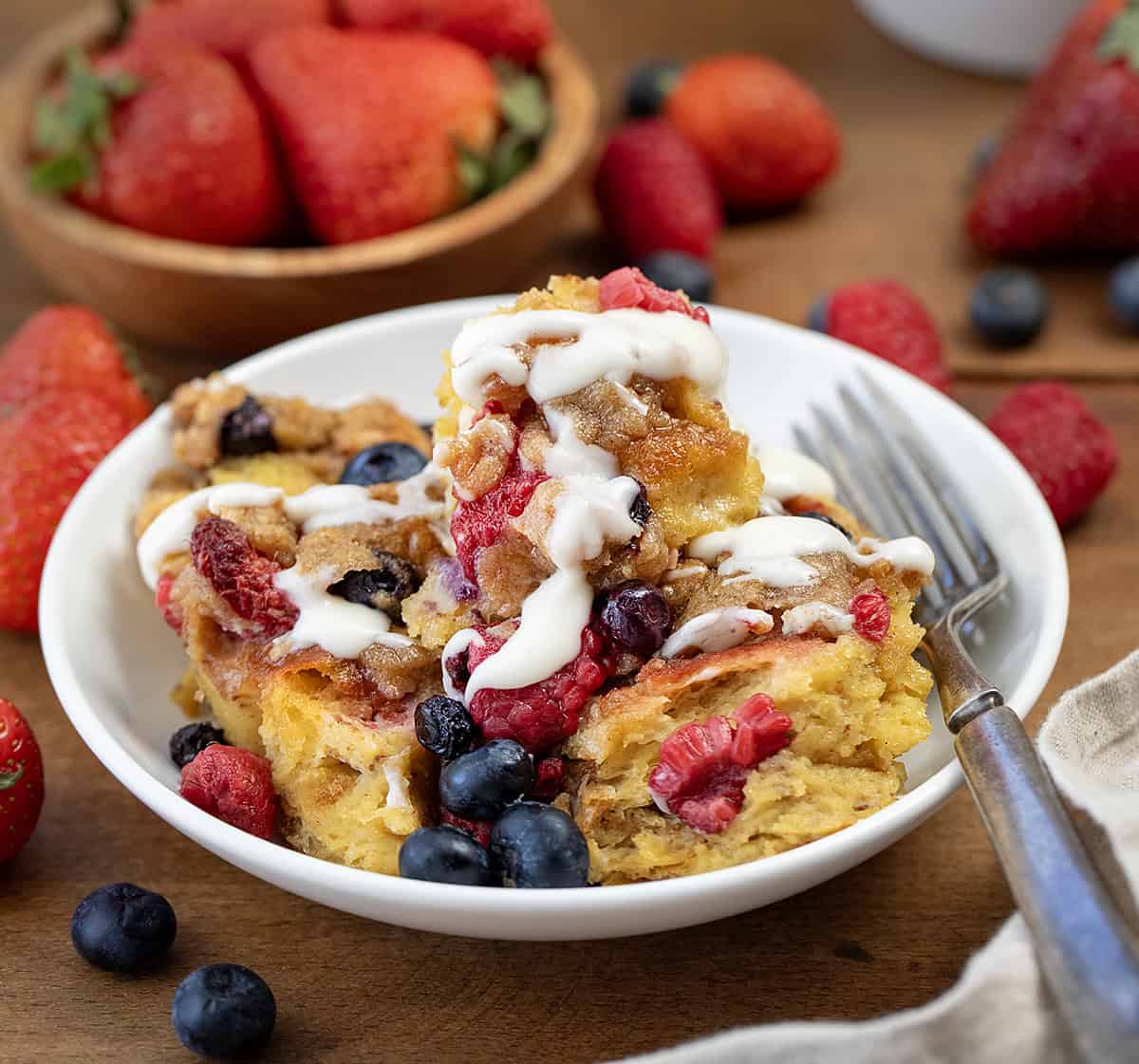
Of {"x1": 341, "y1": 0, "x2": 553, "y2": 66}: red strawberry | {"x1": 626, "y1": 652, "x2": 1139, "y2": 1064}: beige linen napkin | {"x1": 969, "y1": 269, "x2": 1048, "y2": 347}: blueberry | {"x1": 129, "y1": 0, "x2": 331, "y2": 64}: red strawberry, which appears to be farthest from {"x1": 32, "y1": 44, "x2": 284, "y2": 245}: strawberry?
{"x1": 626, "y1": 652, "x2": 1139, "y2": 1064}: beige linen napkin

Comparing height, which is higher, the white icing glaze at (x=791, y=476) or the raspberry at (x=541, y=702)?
the white icing glaze at (x=791, y=476)

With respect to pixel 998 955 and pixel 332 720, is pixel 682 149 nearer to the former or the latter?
pixel 332 720

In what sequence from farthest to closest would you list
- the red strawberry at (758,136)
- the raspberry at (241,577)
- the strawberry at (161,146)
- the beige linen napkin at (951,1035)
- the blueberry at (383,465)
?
the red strawberry at (758,136) → the strawberry at (161,146) → the blueberry at (383,465) → the raspberry at (241,577) → the beige linen napkin at (951,1035)

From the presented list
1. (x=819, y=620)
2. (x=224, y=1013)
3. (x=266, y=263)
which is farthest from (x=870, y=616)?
(x=266, y=263)

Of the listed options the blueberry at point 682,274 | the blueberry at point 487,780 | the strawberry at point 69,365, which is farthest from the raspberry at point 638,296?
the blueberry at point 682,274

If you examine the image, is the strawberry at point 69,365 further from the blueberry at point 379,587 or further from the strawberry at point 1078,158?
the strawberry at point 1078,158

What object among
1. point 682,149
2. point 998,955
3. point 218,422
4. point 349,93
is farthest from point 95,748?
point 682,149
